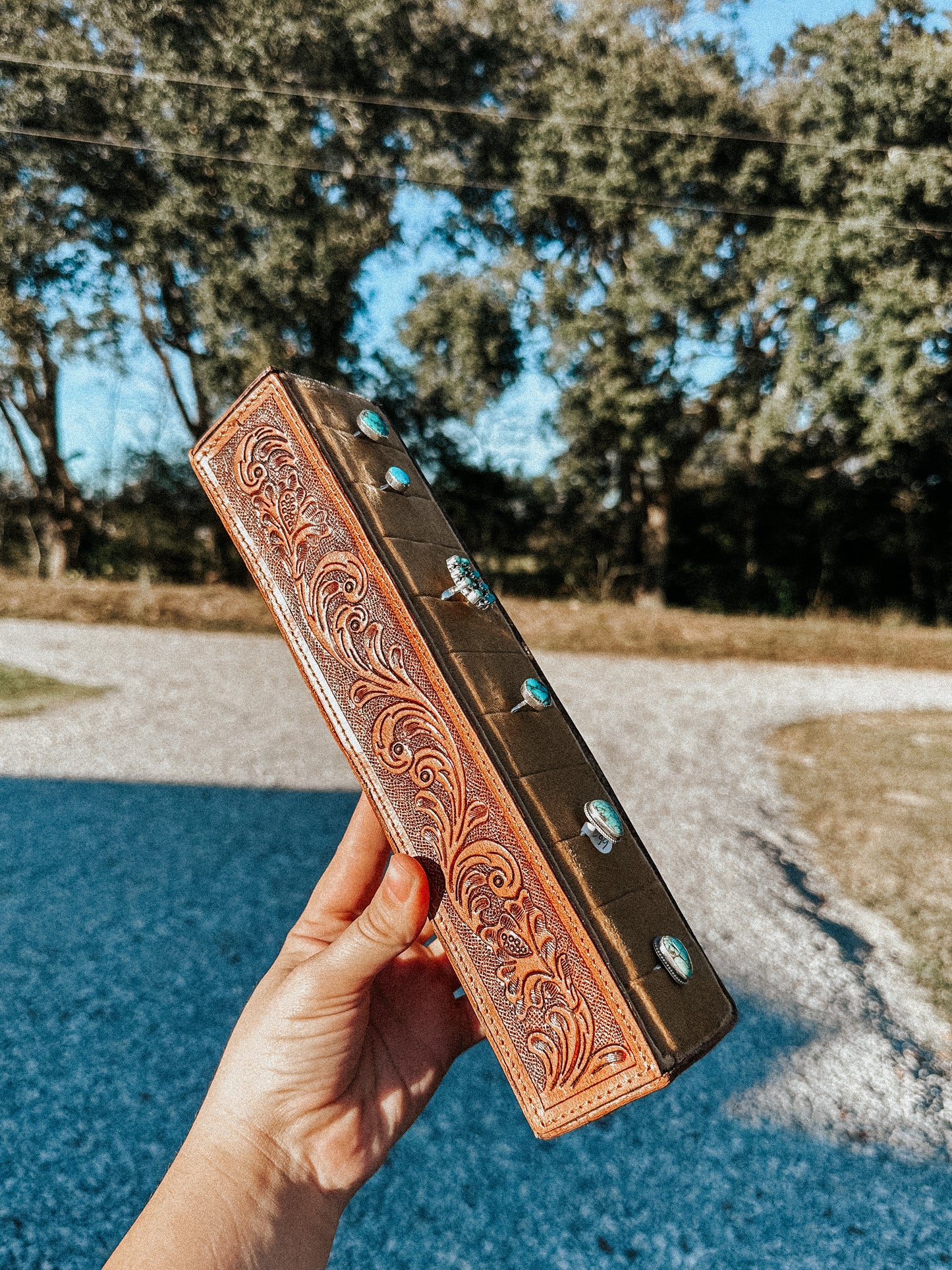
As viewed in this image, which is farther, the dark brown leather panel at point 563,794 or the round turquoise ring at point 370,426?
the round turquoise ring at point 370,426

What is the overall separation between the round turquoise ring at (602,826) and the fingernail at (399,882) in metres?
0.32

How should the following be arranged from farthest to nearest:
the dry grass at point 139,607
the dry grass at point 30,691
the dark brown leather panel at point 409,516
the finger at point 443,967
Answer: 1. the dry grass at point 139,607
2. the dry grass at point 30,691
3. the finger at point 443,967
4. the dark brown leather panel at point 409,516

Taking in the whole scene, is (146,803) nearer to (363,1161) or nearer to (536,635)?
(363,1161)

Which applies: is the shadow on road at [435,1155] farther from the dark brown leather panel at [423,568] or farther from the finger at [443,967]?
the dark brown leather panel at [423,568]

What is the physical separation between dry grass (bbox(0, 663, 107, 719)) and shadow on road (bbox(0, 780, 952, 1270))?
10.3 feet

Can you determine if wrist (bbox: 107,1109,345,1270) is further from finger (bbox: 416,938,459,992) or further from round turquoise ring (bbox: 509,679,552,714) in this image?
round turquoise ring (bbox: 509,679,552,714)

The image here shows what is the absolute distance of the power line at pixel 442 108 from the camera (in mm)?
10477

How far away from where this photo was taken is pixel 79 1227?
6.09ft

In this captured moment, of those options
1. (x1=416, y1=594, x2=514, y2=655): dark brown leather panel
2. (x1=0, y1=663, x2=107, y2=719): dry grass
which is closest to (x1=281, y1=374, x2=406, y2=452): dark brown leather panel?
(x1=416, y1=594, x2=514, y2=655): dark brown leather panel

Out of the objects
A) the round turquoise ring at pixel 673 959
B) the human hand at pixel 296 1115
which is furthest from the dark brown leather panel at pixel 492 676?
the round turquoise ring at pixel 673 959

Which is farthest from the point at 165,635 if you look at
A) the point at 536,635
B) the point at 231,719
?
the point at 536,635

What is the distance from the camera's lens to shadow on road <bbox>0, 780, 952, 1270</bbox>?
1904mm

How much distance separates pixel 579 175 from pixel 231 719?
10.2m

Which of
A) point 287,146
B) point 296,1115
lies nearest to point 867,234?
point 287,146
